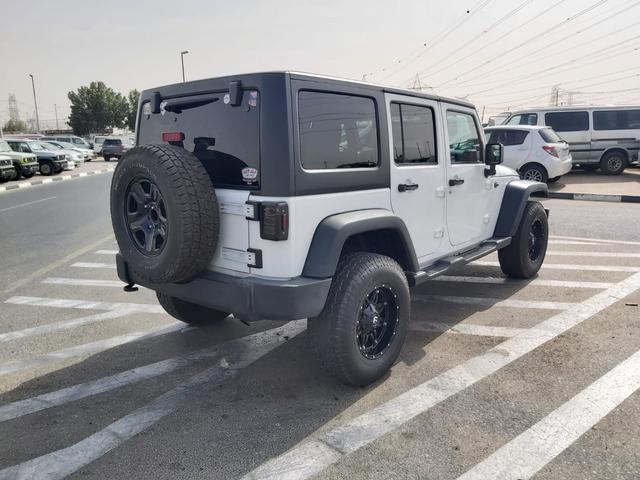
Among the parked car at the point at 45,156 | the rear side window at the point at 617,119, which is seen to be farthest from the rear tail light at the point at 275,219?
the parked car at the point at 45,156

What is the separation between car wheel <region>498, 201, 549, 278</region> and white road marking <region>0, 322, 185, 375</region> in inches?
138

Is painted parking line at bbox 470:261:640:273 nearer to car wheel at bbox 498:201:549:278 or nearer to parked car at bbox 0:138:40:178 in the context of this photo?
car wheel at bbox 498:201:549:278

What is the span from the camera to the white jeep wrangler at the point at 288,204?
9.28 ft

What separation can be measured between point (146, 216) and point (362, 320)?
5.15 feet

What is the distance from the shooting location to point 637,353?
12.1 feet

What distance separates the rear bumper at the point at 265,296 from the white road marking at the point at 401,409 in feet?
2.30

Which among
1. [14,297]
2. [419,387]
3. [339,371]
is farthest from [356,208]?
[14,297]

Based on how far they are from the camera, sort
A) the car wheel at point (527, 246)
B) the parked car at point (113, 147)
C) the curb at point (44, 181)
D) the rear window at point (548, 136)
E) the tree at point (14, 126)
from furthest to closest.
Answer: the tree at point (14, 126) → the parked car at point (113, 147) → the curb at point (44, 181) → the rear window at point (548, 136) → the car wheel at point (527, 246)

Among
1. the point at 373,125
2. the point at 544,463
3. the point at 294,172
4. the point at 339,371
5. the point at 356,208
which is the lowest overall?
the point at 544,463

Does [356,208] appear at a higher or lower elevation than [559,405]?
higher

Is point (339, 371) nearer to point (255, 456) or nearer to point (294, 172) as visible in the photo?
point (255, 456)

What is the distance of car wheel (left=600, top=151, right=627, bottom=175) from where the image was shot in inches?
587

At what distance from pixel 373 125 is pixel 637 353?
2.63m

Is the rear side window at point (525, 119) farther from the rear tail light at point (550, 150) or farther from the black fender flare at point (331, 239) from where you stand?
the black fender flare at point (331, 239)
